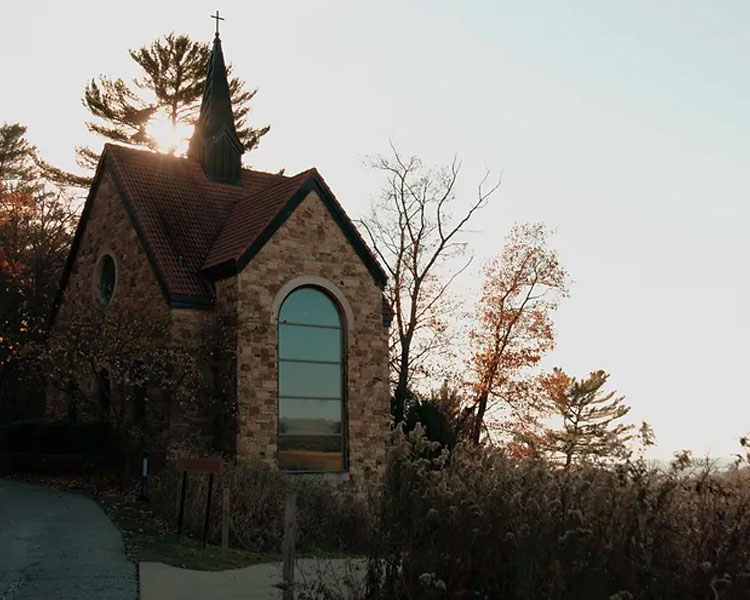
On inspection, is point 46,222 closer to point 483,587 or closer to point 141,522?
point 141,522

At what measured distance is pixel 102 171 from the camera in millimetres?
27516

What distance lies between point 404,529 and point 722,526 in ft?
10.4

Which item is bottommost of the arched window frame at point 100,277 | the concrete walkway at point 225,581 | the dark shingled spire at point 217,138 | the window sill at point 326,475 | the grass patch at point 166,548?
the concrete walkway at point 225,581

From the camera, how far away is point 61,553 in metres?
13.8

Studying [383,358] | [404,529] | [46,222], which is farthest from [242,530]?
[46,222]

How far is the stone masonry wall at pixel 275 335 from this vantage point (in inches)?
881

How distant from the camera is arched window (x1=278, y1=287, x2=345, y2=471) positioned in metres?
23.0

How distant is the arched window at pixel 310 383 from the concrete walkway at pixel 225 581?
30.4 feet

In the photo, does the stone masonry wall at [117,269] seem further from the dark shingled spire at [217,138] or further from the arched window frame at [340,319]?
the dark shingled spire at [217,138]

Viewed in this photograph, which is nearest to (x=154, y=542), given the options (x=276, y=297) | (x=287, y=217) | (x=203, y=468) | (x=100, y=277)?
(x=203, y=468)

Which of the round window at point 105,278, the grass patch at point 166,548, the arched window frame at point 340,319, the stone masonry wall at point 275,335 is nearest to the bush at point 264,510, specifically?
the grass patch at point 166,548

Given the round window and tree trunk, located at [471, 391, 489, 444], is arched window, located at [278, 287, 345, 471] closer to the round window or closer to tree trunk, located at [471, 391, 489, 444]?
the round window

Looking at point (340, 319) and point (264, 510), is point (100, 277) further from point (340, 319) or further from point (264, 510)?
point (264, 510)

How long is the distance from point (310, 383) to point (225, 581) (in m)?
11.5
